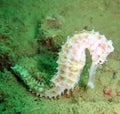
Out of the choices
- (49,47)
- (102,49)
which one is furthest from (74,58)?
(49,47)

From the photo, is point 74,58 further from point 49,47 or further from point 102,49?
point 49,47

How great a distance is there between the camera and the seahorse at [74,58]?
3.71 meters

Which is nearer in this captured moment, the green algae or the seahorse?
the green algae

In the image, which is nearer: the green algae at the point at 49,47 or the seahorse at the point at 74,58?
the green algae at the point at 49,47

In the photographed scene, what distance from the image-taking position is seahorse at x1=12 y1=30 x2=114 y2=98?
12.2ft

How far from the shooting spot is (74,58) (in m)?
3.69

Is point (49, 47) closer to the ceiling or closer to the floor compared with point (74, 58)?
closer to the ceiling

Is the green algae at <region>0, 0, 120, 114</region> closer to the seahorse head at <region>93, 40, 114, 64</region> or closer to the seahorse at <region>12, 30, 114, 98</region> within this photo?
the seahorse at <region>12, 30, 114, 98</region>

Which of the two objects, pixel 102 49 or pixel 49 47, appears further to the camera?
pixel 49 47

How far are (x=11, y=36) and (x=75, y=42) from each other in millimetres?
1733

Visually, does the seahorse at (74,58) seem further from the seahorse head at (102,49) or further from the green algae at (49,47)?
the green algae at (49,47)

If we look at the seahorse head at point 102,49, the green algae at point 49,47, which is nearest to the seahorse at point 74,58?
the seahorse head at point 102,49

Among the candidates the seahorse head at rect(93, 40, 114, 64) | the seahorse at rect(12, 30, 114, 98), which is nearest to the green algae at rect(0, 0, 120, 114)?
the seahorse at rect(12, 30, 114, 98)

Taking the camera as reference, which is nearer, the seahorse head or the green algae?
the green algae
